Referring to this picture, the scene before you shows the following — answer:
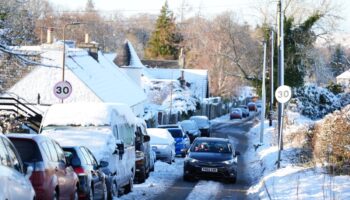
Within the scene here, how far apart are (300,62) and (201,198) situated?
1745 inches

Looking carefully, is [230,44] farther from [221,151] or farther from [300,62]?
[221,151]

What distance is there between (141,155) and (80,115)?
514 centimetres

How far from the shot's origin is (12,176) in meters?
9.19

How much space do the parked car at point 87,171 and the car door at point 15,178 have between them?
4478mm

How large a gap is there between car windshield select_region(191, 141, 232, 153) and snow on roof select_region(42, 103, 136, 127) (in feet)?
22.9

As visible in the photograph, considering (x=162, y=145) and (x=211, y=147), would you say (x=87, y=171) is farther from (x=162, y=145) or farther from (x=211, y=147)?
(x=162, y=145)

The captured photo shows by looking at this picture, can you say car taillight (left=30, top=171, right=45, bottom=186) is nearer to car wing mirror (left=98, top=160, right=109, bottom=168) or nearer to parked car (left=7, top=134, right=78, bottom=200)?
parked car (left=7, top=134, right=78, bottom=200)

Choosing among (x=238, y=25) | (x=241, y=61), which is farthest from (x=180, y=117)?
(x=238, y=25)

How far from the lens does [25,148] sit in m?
11.8

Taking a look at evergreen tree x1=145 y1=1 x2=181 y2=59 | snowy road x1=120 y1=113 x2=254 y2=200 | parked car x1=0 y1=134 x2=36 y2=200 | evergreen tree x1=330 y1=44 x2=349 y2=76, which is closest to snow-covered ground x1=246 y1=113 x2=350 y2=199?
snowy road x1=120 y1=113 x2=254 y2=200

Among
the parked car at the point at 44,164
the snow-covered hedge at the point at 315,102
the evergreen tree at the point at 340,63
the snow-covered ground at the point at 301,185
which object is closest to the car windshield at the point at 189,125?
the snow-covered hedge at the point at 315,102

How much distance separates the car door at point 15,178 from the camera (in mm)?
9023

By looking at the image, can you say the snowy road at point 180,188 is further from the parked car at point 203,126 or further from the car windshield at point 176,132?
the parked car at point 203,126

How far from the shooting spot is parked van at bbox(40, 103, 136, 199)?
1702cm
